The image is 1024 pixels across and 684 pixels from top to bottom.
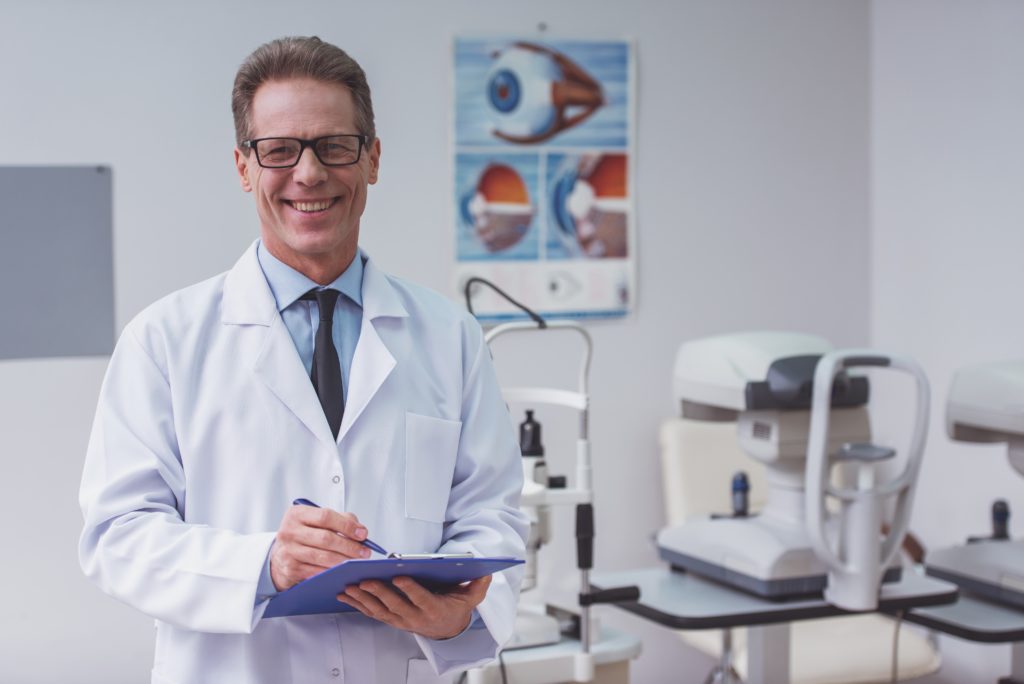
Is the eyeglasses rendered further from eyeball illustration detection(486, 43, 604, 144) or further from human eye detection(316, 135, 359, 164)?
eyeball illustration detection(486, 43, 604, 144)

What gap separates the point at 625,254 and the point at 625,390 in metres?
0.39

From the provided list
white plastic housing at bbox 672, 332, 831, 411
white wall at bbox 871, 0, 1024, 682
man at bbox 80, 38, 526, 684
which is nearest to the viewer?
man at bbox 80, 38, 526, 684

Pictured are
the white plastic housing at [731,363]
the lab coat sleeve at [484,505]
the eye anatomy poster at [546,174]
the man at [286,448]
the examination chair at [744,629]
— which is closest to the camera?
the man at [286,448]

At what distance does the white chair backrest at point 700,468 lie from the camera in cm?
322

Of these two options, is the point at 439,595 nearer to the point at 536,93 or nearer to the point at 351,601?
the point at 351,601

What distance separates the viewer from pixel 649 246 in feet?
11.1

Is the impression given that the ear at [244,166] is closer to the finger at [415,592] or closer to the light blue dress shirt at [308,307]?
the light blue dress shirt at [308,307]

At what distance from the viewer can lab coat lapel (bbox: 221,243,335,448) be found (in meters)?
1.28

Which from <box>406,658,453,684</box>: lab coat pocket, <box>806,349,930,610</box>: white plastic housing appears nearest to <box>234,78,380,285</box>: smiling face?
<box>406,658,453,684</box>: lab coat pocket

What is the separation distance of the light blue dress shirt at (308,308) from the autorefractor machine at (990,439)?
4.68ft

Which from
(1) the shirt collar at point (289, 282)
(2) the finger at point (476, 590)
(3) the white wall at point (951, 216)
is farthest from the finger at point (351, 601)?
(3) the white wall at point (951, 216)

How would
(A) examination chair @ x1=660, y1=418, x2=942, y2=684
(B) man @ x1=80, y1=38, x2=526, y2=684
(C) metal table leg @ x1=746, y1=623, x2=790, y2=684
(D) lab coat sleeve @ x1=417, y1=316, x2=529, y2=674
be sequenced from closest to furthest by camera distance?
(B) man @ x1=80, y1=38, x2=526, y2=684, (D) lab coat sleeve @ x1=417, y1=316, x2=529, y2=674, (C) metal table leg @ x1=746, y1=623, x2=790, y2=684, (A) examination chair @ x1=660, y1=418, x2=942, y2=684

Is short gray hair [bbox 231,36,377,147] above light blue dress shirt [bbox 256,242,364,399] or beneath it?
above

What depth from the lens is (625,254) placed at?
Result: 3348mm
